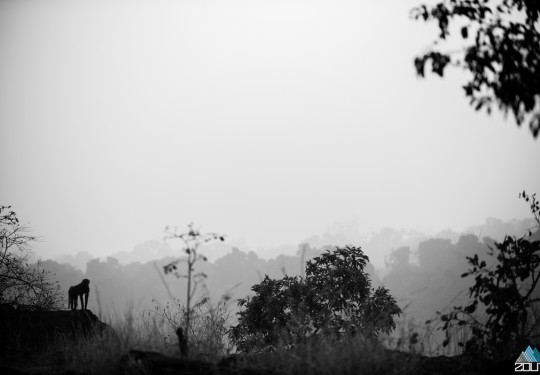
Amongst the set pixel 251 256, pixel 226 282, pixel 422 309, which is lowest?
pixel 422 309

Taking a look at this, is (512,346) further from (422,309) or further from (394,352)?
(422,309)

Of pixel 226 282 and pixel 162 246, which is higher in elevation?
pixel 162 246

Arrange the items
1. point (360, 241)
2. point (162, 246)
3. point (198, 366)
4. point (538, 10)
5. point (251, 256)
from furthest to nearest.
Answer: point (162, 246)
point (360, 241)
point (251, 256)
point (538, 10)
point (198, 366)

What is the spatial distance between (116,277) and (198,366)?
236ft

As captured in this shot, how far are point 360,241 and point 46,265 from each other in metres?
132

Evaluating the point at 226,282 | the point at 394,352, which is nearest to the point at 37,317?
the point at 394,352

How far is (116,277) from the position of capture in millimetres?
66312

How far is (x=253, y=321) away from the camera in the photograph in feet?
31.1

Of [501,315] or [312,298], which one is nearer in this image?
[501,315]

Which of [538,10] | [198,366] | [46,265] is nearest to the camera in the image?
[198,366]

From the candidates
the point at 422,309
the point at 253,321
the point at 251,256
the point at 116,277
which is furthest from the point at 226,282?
the point at 253,321

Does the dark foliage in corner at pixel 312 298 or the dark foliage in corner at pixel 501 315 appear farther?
the dark foliage in corner at pixel 312 298

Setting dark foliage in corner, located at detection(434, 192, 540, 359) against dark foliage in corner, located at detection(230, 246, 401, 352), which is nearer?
A: dark foliage in corner, located at detection(434, 192, 540, 359)

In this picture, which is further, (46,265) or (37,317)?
(46,265)
